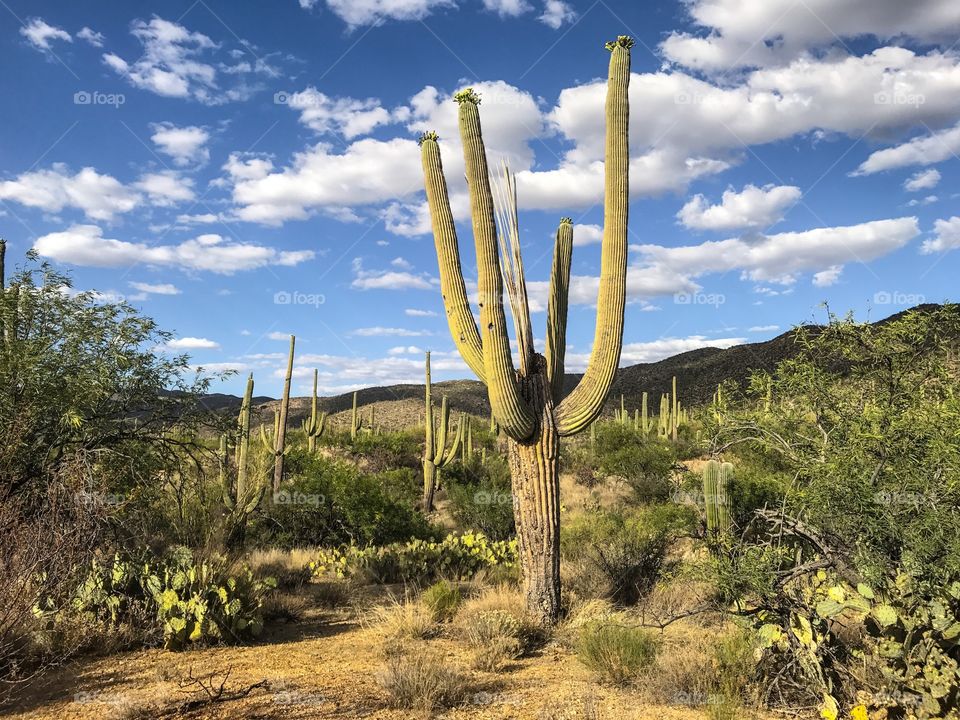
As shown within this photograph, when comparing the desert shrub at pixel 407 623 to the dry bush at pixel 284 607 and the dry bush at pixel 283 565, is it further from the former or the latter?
the dry bush at pixel 283 565

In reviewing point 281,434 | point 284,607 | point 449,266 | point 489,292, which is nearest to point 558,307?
point 489,292

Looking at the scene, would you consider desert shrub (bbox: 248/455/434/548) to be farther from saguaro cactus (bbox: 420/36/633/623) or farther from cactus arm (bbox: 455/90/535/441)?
cactus arm (bbox: 455/90/535/441)

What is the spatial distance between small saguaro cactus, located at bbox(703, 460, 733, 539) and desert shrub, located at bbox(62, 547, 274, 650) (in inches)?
241

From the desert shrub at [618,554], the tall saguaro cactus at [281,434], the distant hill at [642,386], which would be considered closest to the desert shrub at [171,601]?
the desert shrub at [618,554]

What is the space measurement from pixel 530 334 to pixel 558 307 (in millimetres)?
593

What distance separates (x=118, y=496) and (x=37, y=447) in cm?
109

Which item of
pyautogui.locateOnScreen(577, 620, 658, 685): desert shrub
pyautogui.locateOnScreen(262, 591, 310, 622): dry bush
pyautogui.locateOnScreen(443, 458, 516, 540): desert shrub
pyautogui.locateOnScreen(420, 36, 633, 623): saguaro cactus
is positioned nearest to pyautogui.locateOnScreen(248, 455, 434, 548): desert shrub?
pyautogui.locateOnScreen(443, 458, 516, 540): desert shrub

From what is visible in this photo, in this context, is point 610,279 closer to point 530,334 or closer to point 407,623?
point 530,334

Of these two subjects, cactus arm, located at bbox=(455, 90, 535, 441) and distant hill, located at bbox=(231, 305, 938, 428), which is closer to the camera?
cactus arm, located at bbox=(455, 90, 535, 441)

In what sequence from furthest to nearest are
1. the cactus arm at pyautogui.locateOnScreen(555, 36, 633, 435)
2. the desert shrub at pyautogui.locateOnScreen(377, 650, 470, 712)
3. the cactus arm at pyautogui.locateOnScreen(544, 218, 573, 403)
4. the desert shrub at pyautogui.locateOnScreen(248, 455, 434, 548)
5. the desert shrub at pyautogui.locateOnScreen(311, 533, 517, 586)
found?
the desert shrub at pyautogui.locateOnScreen(248, 455, 434, 548) < the desert shrub at pyautogui.locateOnScreen(311, 533, 517, 586) < the cactus arm at pyautogui.locateOnScreen(544, 218, 573, 403) < the cactus arm at pyautogui.locateOnScreen(555, 36, 633, 435) < the desert shrub at pyautogui.locateOnScreen(377, 650, 470, 712)

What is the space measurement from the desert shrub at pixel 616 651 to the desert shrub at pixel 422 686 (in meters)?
Answer: 1.24

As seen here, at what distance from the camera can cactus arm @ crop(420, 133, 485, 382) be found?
28.2 ft

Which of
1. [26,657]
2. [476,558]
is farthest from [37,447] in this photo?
[476,558]

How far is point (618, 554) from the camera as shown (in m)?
9.95
